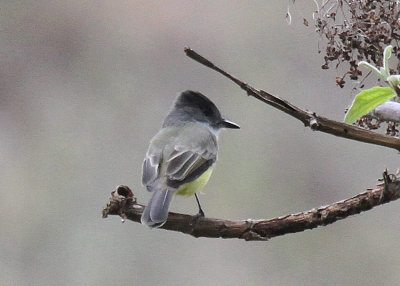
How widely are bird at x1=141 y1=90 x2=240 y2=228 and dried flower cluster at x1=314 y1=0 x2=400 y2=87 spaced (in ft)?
2.35

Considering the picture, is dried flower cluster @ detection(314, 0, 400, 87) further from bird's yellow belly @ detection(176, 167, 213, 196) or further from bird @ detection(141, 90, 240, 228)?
bird's yellow belly @ detection(176, 167, 213, 196)

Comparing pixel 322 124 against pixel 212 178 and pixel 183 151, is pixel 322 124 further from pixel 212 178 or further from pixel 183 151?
pixel 212 178

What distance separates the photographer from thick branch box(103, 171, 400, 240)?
1718 millimetres

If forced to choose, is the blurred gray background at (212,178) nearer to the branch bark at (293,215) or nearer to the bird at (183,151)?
the bird at (183,151)

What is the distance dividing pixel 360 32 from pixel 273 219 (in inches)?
18.4

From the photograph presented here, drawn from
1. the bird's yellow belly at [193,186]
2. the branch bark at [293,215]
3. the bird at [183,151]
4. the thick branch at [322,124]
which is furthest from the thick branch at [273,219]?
the bird's yellow belly at [193,186]

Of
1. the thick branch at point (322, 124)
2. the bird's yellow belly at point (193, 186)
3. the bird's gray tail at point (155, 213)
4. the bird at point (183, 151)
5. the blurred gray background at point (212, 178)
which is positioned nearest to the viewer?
the thick branch at point (322, 124)

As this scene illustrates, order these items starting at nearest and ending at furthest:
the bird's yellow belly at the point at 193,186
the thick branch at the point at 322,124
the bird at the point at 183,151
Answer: the thick branch at the point at 322,124 → the bird at the point at 183,151 → the bird's yellow belly at the point at 193,186

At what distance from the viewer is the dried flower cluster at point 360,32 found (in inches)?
66.4

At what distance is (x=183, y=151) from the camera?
3047 mm

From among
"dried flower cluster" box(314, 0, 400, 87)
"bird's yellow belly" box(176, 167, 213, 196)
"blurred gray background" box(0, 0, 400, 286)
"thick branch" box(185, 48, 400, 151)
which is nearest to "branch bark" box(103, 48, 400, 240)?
"thick branch" box(185, 48, 400, 151)

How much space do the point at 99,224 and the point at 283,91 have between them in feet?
5.28

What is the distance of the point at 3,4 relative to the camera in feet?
22.2

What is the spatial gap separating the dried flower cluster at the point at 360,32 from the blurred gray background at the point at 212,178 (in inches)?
117
